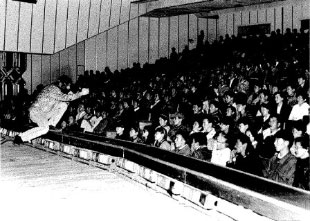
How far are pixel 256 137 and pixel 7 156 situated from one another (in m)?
3.00

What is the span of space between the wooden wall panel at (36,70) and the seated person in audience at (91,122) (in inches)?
211

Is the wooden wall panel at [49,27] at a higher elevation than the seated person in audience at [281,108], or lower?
higher

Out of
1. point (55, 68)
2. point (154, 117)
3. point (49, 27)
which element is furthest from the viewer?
point (55, 68)

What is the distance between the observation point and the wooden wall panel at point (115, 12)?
32.6 ft

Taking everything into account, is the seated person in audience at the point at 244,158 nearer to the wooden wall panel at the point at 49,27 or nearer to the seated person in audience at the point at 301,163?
the seated person in audience at the point at 301,163

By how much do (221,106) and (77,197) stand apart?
11.7ft

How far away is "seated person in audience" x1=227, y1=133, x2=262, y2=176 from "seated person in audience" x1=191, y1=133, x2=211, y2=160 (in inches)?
11.7

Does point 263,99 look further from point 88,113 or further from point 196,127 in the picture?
point 88,113

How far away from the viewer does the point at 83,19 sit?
956 cm

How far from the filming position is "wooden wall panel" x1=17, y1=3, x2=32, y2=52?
9172 millimetres

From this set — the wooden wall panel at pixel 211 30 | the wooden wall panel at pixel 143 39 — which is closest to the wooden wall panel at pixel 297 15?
the wooden wall panel at pixel 211 30

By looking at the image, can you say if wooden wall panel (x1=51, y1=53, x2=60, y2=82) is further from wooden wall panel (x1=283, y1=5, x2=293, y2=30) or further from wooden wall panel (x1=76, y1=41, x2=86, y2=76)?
wooden wall panel (x1=283, y1=5, x2=293, y2=30)

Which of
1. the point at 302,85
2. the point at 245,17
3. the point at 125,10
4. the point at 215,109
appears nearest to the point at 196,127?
the point at 215,109

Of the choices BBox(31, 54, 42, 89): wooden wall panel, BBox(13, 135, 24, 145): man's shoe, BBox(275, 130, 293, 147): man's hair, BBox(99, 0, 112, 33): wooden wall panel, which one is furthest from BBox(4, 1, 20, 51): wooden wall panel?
BBox(275, 130, 293, 147): man's hair
